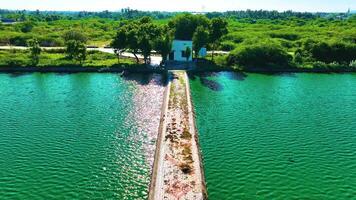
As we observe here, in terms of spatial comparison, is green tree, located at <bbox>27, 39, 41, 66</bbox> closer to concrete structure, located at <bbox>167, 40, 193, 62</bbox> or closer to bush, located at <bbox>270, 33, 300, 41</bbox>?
concrete structure, located at <bbox>167, 40, 193, 62</bbox>

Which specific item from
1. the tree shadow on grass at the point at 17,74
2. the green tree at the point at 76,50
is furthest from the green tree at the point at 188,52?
the tree shadow on grass at the point at 17,74

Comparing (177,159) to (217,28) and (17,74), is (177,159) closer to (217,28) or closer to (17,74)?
(17,74)

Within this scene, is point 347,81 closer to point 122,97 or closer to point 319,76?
point 319,76

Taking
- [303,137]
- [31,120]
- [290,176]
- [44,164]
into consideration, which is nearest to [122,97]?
[31,120]

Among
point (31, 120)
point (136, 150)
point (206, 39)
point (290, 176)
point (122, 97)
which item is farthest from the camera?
point (206, 39)

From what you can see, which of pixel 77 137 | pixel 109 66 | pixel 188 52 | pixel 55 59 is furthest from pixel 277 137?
pixel 55 59

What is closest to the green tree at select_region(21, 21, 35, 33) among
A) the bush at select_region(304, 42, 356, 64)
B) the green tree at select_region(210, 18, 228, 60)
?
the green tree at select_region(210, 18, 228, 60)
